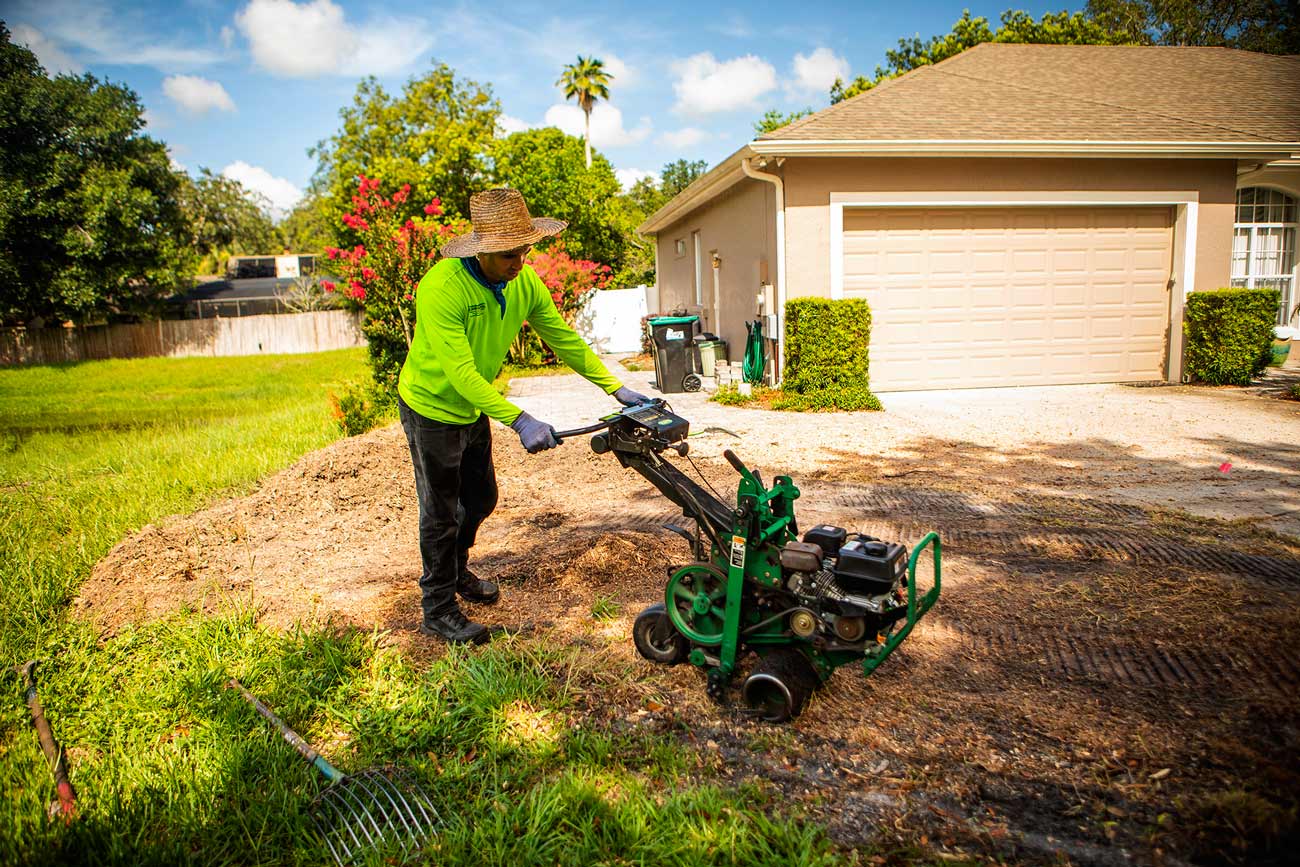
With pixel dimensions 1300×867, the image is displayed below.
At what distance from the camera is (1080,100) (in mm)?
12336

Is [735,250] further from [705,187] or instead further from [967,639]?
[967,639]

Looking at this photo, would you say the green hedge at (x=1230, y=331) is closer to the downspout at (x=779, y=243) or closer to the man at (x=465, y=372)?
the downspout at (x=779, y=243)

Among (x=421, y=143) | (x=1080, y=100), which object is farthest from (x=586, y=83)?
(x=1080, y=100)

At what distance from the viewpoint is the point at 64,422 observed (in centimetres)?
1198

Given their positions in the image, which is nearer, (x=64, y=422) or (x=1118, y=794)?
(x=1118, y=794)

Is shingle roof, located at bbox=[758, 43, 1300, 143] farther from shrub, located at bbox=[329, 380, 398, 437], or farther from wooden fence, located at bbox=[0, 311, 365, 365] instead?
wooden fence, located at bbox=[0, 311, 365, 365]

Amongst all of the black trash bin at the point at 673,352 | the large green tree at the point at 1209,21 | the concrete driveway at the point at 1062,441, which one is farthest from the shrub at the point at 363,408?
the large green tree at the point at 1209,21

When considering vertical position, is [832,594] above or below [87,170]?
below

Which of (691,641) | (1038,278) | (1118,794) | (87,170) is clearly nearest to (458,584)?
(691,641)

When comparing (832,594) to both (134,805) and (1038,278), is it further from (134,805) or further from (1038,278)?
(1038,278)

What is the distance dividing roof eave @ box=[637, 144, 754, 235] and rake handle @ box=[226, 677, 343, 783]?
29.5ft

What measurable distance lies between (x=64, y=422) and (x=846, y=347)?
11920mm

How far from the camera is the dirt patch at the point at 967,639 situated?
7.54 ft

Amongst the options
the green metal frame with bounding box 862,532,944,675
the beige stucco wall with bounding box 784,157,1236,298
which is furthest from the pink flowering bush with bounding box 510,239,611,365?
the green metal frame with bounding box 862,532,944,675
